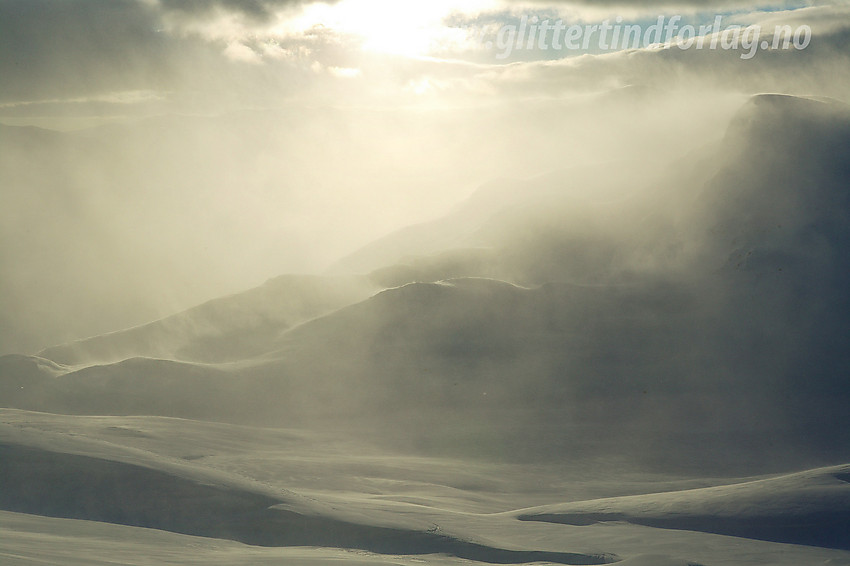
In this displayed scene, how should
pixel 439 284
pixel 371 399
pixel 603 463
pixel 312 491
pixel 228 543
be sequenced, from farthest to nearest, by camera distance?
pixel 439 284 → pixel 371 399 → pixel 603 463 → pixel 312 491 → pixel 228 543

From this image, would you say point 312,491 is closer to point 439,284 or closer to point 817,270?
point 439,284

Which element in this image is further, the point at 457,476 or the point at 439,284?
the point at 439,284

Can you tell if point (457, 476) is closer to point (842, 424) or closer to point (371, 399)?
point (371, 399)

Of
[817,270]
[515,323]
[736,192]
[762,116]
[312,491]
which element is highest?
[762,116]

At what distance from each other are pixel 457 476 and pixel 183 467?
17.6 m

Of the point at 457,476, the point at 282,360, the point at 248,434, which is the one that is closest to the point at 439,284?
the point at 282,360

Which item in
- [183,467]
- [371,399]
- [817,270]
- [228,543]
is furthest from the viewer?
[817,270]

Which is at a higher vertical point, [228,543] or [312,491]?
[312,491]

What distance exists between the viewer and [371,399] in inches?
2299

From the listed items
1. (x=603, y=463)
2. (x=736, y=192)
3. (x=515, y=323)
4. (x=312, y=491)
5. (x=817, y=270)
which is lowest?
(x=312, y=491)

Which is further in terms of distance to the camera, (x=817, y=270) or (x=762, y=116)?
(x=762, y=116)

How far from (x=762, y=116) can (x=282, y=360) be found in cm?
4333

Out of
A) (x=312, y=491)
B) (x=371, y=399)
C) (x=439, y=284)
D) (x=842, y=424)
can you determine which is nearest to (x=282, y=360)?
(x=371, y=399)

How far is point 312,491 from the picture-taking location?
110ft
